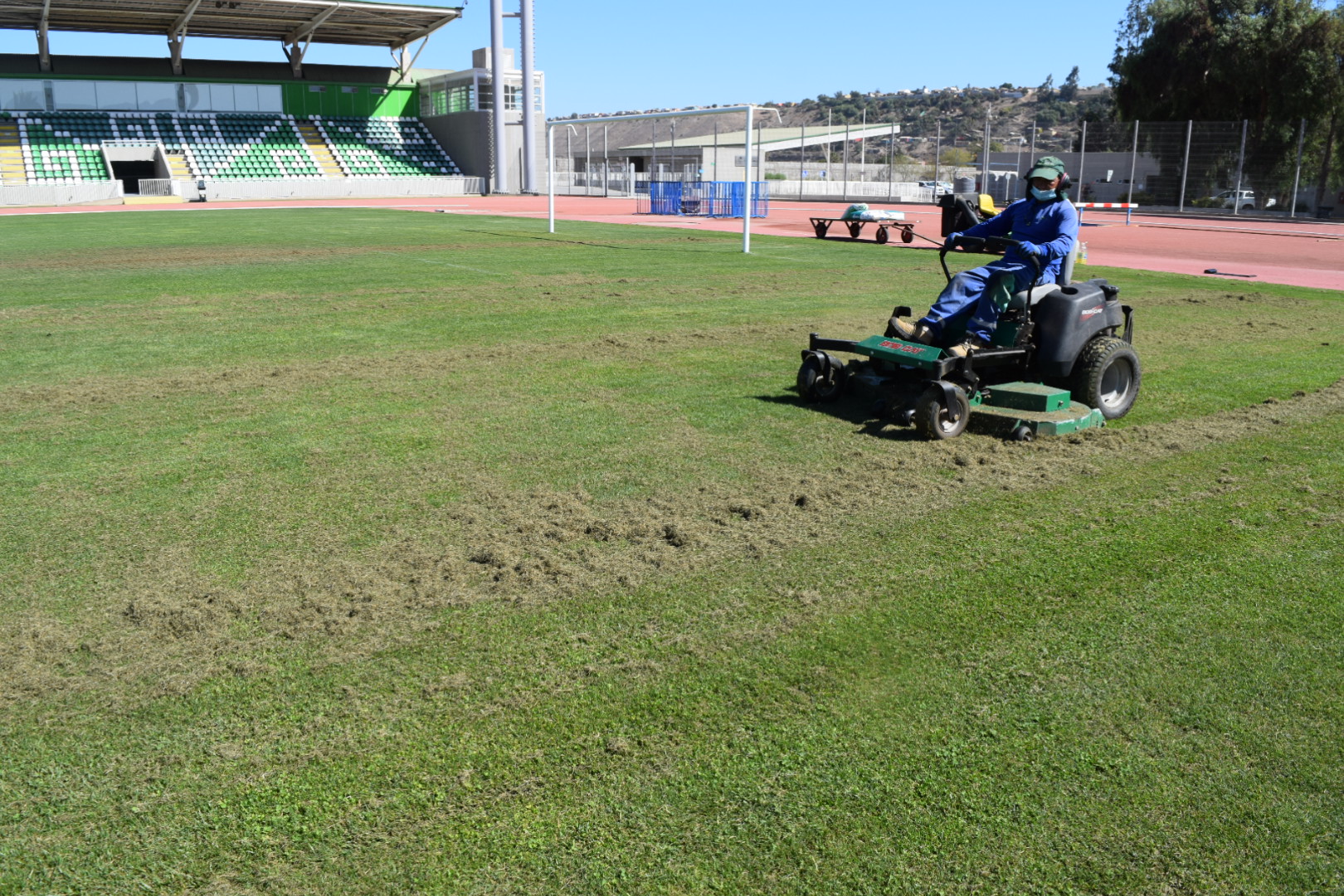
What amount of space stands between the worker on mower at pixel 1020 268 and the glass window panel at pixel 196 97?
2307 inches

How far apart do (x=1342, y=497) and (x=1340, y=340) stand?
6.34 metres

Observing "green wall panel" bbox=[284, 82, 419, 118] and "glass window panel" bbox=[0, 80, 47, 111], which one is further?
"green wall panel" bbox=[284, 82, 419, 118]

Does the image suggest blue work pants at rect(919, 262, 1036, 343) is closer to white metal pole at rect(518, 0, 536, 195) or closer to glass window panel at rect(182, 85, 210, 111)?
white metal pole at rect(518, 0, 536, 195)

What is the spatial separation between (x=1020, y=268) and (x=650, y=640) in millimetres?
4194

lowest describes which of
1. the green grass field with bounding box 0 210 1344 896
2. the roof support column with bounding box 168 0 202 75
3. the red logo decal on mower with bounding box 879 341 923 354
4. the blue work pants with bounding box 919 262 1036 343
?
the green grass field with bounding box 0 210 1344 896

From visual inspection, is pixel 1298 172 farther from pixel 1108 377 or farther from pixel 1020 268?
pixel 1020 268

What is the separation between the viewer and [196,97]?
5638 cm

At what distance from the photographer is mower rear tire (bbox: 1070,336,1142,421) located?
22.9 feet

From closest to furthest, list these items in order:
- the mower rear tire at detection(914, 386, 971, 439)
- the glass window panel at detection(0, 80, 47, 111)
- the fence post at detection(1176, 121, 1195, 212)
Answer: the mower rear tire at detection(914, 386, 971, 439) < the fence post at detection(1176, 121, 1195, 212) < the glass window panel at detection(0, 80, 47, 111)

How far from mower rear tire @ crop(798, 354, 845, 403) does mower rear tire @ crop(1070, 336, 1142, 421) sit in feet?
5.09

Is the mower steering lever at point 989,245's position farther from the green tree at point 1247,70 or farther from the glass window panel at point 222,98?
the glass window panel at point 222,98

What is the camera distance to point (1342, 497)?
557 centimetres

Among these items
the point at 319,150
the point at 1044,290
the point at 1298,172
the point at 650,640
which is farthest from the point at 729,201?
the point at 650,640

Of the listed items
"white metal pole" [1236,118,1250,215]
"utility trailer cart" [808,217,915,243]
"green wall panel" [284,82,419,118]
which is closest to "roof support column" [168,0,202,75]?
"green wall panel" [284,82,419,118]
